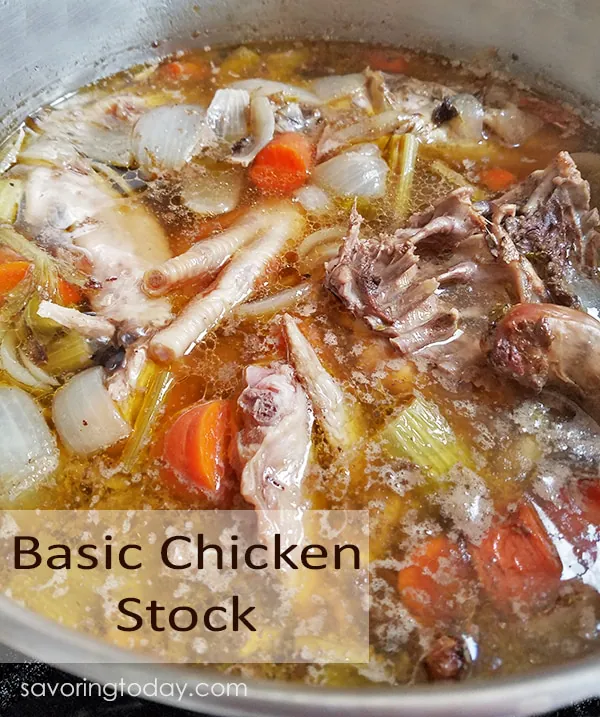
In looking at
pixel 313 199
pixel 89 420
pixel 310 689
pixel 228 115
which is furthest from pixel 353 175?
pixel 310 689

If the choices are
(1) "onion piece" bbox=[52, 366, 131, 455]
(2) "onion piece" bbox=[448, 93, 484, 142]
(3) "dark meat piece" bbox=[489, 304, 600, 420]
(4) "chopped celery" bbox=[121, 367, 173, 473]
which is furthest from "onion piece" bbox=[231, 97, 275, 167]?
(3) "dark meat piece" bbox=[489, 304, 600, 420]

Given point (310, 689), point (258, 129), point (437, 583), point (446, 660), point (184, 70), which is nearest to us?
point (310, 689)

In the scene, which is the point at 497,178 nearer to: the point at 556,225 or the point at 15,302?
the point at 556,225

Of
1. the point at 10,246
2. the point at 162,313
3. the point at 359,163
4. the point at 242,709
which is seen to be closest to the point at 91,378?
the point at 162,313

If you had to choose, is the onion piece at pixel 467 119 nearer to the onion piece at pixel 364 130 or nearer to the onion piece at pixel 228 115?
the onion piece at pixel 364 130

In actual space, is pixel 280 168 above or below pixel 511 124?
above

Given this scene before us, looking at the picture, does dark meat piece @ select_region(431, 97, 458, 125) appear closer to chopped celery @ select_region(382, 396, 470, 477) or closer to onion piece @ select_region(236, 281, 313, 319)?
onion piece @ select_region(236, 281, 313, 319)
